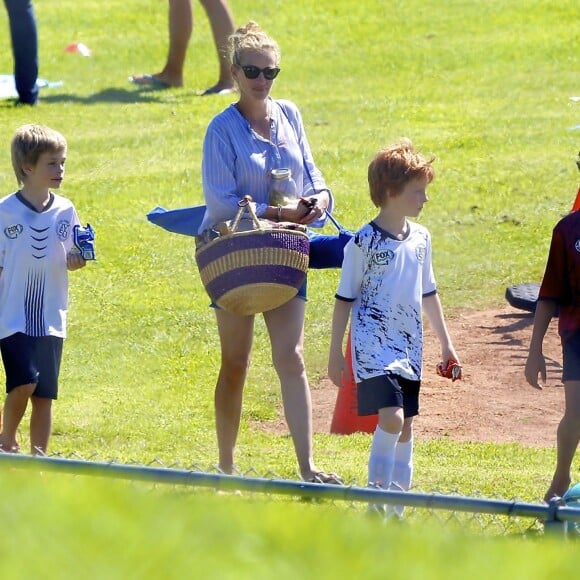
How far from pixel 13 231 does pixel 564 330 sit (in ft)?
8.23

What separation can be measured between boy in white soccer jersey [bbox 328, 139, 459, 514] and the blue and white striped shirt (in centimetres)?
55

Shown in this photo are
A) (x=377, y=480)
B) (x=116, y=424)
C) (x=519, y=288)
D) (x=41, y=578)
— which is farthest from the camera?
(x=519, y=288)

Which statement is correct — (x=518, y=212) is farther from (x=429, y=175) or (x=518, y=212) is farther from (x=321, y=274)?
(x=429, y=175)

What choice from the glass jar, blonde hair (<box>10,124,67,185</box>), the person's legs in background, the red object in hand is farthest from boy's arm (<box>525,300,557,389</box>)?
the person's legs in background

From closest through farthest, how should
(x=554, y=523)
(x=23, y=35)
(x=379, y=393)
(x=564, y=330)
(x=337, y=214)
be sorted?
(x=554, y=523)
(x=379, y=393)
(x=564, y=330)
(x=337, y=214)
(x=23, y=35)

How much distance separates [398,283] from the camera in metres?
5.66

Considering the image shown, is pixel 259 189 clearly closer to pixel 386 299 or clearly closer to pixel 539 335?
pixel 386 299

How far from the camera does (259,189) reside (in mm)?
6074

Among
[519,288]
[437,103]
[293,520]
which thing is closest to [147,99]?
[437,103]

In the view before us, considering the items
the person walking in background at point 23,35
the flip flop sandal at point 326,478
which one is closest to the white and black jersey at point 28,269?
the flip flop sandal at point 326,478

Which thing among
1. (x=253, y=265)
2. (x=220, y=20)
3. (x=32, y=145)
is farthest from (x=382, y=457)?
(x=220, y=20)

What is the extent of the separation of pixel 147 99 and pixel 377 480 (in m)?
10.8

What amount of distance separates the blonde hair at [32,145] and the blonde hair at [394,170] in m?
1.52

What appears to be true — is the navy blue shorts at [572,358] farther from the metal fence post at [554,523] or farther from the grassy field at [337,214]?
the metal fence post at [554,523]
